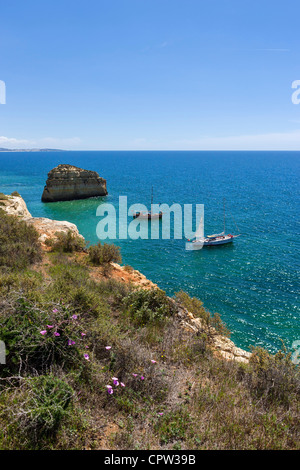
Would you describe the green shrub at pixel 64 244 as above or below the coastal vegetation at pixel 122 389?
above

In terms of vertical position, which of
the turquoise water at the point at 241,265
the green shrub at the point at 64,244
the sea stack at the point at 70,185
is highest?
the sea stack at the point at 70,185

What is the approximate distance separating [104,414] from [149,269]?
19218 mm

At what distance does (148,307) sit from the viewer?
29.8ft

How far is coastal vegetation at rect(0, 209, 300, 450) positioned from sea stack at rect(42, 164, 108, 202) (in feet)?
155

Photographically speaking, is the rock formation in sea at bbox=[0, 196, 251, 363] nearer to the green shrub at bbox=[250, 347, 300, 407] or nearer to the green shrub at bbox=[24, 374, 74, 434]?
the green shrub at bbox=[250, 347, 300, 407]

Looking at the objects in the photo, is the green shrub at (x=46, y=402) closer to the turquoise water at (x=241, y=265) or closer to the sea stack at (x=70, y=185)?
the turquoise water at (x=241, y=265)

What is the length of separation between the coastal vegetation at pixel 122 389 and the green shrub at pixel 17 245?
454 cm

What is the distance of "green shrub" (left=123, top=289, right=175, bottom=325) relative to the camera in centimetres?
831

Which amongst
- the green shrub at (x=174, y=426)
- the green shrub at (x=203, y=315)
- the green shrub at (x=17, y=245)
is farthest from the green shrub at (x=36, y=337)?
the green shrub at (x=17, y=245)

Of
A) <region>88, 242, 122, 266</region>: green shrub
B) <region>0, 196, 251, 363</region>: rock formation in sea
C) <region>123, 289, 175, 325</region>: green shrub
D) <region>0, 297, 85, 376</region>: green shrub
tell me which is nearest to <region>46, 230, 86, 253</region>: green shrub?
<region>0, 196, 251, 363</region>: rock formation in sea

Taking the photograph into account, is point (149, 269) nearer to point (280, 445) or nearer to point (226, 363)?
point (226, 363)

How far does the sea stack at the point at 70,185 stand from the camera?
5134 cm

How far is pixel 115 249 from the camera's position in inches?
659
